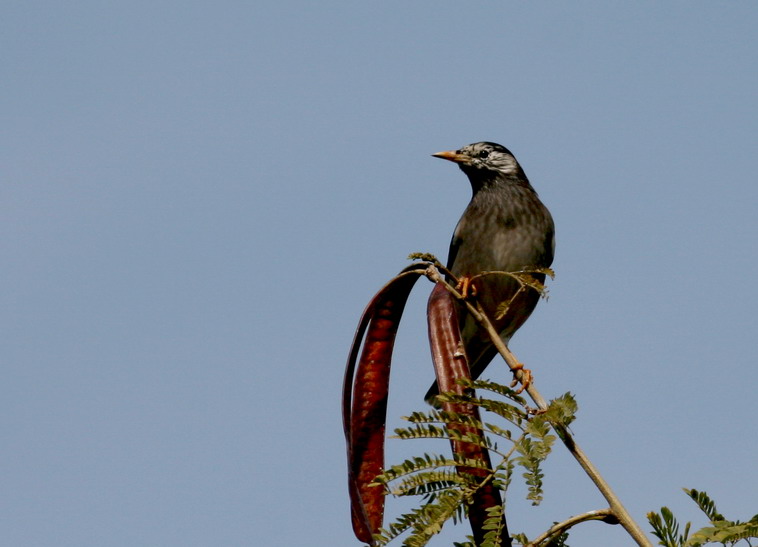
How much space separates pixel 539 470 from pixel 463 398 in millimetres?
309

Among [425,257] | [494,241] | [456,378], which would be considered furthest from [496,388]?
[494,241]

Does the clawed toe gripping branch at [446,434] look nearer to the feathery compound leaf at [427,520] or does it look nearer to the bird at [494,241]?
A: the feathery compound leaf at [427,520]

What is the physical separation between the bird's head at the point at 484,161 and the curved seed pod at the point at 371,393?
5.04 m

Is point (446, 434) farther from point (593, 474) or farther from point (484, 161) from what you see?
point (484, 161)

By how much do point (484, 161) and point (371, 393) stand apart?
5370 millimetres

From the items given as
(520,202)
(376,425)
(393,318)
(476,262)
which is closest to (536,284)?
(393,318)

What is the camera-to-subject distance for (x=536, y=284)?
10.7 ft

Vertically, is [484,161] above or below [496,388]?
above

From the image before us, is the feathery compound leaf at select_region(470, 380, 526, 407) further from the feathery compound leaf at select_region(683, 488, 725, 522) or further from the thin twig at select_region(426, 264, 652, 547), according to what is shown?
the feathery compound leaf at select_region(683, 488, 725, 522)

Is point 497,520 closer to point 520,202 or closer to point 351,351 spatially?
point 351,351

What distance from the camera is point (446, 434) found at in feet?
8.32

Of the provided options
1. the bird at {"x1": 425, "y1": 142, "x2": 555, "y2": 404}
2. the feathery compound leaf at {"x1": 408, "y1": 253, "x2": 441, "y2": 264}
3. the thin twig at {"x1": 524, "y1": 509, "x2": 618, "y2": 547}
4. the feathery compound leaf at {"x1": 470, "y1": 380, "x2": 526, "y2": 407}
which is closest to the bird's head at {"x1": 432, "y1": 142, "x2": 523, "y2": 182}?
the bird at {"x1": 425, "y1": 142, "x2": 555, "y2": 404}

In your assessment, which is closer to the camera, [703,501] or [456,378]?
[703,501]

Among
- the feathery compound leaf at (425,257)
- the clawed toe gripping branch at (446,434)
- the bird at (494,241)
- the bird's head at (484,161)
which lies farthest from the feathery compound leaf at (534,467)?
the bird's head at (484,161)
